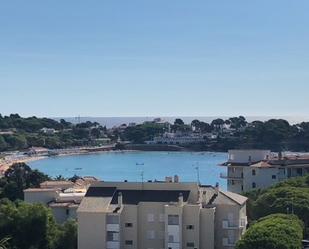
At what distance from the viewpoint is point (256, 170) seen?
2889cm

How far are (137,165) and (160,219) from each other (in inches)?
2120

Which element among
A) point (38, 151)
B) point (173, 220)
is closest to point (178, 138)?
point (38, 151)

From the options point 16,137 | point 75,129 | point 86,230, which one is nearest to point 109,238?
point 86,230

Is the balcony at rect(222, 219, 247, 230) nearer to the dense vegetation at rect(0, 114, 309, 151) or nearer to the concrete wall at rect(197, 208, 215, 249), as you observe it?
the concrete wall at rect(197, 208, 215, 249)

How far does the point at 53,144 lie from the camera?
91.1m

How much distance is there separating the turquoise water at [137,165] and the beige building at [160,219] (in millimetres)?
33325

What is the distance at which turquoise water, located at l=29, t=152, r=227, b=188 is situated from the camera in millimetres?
58125

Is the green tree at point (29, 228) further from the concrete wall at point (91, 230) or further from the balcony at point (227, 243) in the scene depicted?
the balcony at point (227, 243)

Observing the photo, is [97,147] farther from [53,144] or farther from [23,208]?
[23,208]

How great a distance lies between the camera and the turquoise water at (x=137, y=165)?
2288 inches

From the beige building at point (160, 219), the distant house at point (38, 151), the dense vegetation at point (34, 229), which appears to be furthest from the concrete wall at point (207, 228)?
the distant house at point (38, 151)

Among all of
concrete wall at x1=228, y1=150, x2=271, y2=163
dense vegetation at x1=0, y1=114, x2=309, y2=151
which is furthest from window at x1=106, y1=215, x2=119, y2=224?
dense vegetation at x1=0, y1=114, x2=309, y2=151

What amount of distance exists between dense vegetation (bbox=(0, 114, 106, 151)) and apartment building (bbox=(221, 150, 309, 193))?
184 feet

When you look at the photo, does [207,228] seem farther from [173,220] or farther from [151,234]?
[151,234]
